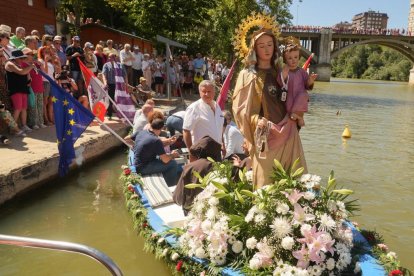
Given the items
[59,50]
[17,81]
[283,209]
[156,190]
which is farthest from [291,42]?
[59,50]

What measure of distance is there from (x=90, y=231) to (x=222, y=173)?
8.63ft

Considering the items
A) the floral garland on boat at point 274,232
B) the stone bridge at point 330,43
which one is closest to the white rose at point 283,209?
the floral garland on boat at point 274,232

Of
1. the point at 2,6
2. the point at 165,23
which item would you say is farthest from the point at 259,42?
the point at 165,23

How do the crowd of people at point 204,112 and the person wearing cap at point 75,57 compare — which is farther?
→ the person wearing cap at point 75,57

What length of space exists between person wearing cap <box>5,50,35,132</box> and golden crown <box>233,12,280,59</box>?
4.52 metres

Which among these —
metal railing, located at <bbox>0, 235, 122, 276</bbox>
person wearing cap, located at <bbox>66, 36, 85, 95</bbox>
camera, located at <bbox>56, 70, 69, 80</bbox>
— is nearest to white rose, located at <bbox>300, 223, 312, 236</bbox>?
metal railing, located at <bbox>0, 235, 122, 276</bbox>

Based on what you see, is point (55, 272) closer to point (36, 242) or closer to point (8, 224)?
point (8, 224)

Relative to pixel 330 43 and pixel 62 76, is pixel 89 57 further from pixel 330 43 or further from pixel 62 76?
pixel 330 43

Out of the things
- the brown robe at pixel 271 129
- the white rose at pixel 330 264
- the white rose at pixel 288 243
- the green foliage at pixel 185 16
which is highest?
the green foliage at pixel 185 16

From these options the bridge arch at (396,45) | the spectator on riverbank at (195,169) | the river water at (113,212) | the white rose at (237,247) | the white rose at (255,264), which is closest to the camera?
the white rose at (255,264)

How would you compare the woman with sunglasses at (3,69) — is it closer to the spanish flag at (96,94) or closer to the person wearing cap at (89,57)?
the spanish flag at (96,94)

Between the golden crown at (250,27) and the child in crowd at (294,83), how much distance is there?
21 centimetres

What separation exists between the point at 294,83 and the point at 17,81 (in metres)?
5.68

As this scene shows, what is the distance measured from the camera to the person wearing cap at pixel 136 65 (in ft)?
47.6
